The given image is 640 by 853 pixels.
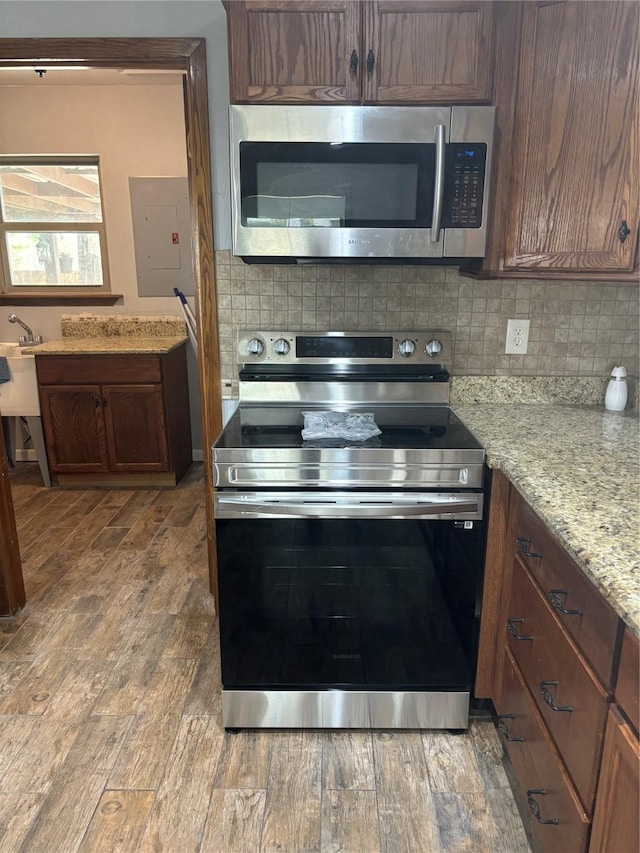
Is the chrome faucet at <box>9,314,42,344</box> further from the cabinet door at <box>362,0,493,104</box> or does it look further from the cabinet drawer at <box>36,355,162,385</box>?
the cabinet door at <box>362,0,493,104</box>

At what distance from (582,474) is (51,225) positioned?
373 cm

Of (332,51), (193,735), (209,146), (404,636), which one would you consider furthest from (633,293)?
(193,735)

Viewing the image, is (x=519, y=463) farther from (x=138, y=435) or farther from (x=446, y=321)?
(x=138, y=435)

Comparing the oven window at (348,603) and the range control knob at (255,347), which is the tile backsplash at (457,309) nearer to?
the range control knob at (255,347)

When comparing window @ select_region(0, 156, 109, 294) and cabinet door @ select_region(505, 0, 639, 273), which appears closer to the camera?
cabinet door @ select_region(505, 0, 639, 273)

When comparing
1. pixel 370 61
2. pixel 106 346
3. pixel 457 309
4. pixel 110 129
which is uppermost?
pixel 110 129

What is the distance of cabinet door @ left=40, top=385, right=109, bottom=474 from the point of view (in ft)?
11.4

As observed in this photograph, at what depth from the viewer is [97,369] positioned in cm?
343

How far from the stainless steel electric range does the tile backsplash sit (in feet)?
1.36

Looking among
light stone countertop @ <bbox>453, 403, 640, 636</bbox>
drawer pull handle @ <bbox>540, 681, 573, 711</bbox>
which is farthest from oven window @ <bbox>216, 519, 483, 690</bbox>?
drawer pull handle @ <bbox>540, 681, 573, 711</bbox>

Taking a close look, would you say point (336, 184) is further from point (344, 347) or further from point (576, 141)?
point (576, 141)

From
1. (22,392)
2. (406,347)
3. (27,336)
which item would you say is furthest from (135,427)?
(406,347)

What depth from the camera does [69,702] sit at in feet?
6.26

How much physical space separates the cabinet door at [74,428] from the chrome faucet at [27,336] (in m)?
0.56
